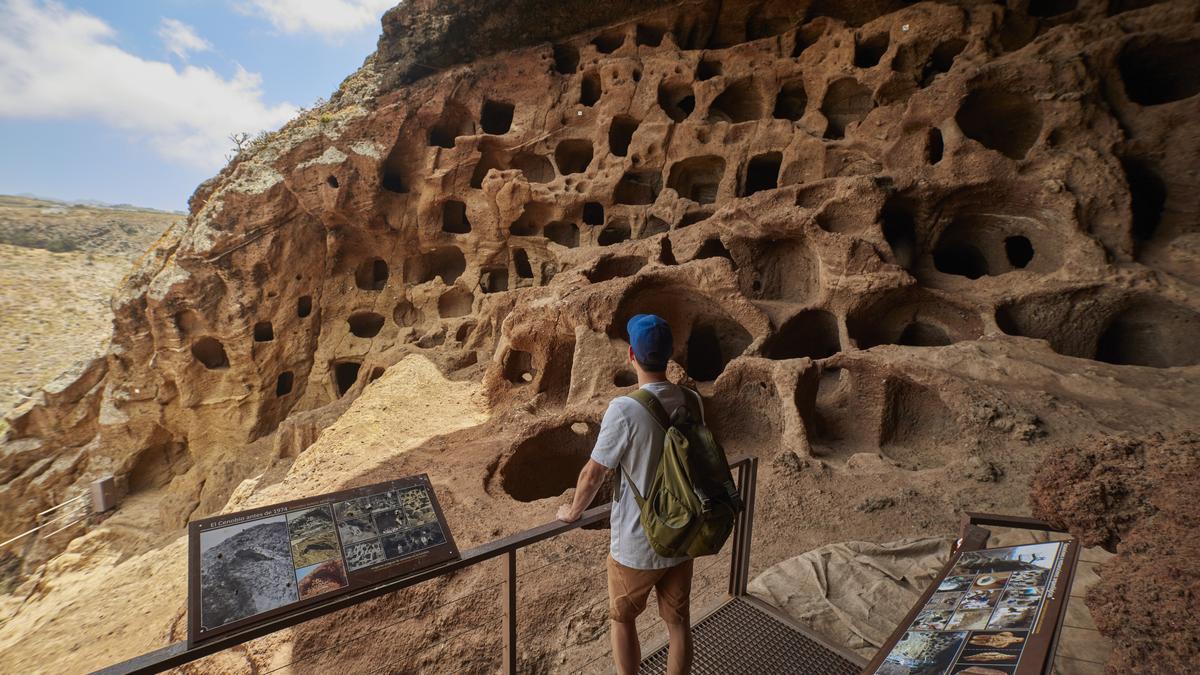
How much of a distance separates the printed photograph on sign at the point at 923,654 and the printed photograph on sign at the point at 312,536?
5.74 ft

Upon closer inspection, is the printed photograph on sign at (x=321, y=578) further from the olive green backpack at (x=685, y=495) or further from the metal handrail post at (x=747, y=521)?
the metal handrail post at (x=747, y=521)

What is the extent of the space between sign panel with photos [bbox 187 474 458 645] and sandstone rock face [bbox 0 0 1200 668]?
184cm

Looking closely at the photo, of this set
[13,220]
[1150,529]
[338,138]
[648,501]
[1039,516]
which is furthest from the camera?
[13,220]

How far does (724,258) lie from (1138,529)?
5.60 m

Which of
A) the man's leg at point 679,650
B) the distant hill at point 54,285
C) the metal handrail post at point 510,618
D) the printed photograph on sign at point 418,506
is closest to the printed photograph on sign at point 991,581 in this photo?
the man's leg at point 679,650

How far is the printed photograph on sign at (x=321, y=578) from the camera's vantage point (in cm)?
174

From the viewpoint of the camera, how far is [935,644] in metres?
1.44

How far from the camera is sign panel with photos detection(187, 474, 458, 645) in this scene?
163cm

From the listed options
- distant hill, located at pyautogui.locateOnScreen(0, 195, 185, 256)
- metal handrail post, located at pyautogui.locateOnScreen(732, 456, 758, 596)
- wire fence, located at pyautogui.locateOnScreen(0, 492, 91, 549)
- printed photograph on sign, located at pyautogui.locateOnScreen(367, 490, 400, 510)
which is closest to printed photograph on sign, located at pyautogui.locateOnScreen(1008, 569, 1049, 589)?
metal handrail post, located at pyautogui.locateOnScreen(732, 456, 758, 596)

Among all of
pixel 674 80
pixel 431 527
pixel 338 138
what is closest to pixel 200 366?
pixel 338 138

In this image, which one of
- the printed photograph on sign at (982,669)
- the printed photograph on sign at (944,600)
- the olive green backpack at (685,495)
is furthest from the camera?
the olive green backpack at (685,495)

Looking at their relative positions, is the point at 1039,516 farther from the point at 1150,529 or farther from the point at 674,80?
the point at 674,80

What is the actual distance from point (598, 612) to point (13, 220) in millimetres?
40560

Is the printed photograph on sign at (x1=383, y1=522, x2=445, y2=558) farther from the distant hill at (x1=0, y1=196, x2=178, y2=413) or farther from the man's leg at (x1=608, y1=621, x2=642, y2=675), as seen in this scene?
the distant hill at (x1=0, y1=196, x2=178, y2=413)
